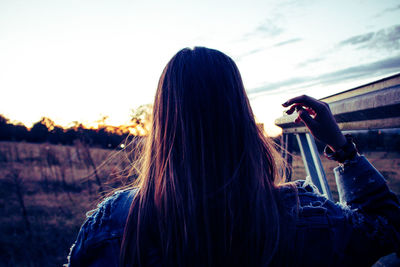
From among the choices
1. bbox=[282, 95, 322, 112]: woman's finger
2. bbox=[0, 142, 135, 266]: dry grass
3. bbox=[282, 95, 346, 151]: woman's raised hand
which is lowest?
bbox=[0, 142, 135, 266]: dry grass

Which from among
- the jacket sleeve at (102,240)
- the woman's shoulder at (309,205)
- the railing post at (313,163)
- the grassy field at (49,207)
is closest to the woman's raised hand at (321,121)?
the woman's shoulder at (309,205)

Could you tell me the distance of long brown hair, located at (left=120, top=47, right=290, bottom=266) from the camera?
0.87m

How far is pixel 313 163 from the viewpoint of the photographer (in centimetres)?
206

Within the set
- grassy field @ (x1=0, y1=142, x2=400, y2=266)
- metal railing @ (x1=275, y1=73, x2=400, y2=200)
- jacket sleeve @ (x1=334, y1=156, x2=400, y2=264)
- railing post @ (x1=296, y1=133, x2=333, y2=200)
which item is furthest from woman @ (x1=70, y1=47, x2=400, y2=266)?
railing post @ (x1=296, y1=133, x2=333, y2=200)

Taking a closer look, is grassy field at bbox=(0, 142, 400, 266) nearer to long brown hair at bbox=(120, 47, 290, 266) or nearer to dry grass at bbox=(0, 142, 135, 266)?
dry grass at bbox=(0, 142, 135, 266)

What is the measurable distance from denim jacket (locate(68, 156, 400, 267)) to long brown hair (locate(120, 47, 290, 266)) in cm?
8

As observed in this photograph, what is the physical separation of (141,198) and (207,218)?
258 millimetres

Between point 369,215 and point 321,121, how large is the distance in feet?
1.24

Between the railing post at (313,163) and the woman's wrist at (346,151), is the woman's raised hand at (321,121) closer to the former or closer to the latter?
the woman's wrist at (346,151)

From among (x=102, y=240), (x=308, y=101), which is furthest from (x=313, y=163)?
(x=102, y=240)

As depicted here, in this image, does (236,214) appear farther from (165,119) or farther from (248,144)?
(165,119)

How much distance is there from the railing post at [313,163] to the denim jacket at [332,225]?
890 millimetres

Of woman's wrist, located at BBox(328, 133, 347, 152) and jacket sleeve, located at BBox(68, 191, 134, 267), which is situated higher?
woman's wrist, located at BBox(328, 133, 347, 152)

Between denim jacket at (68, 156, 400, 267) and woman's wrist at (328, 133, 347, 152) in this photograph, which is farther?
woman's wrist at (328, 133, 347, 152)
